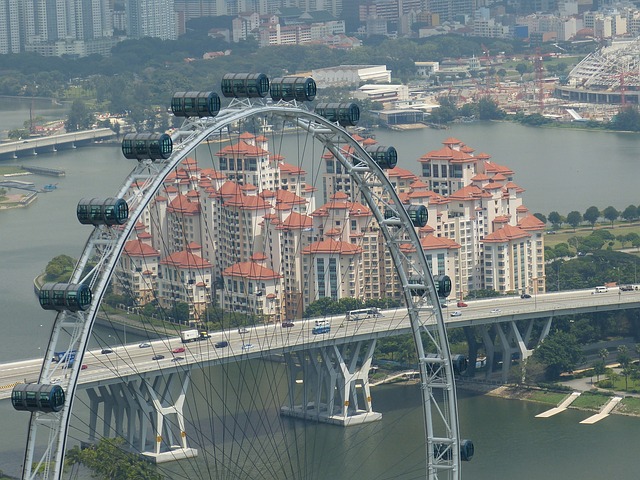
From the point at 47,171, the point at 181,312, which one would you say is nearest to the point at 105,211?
the point at 181,312

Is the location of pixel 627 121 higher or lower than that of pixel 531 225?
lower

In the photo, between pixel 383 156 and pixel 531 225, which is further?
pixel 531 225

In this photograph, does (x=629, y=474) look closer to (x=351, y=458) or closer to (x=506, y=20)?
(x=351, y=458)

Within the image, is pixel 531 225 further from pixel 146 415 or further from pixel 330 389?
pixel 146 415

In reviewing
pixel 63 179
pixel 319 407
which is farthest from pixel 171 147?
pixel 63 179

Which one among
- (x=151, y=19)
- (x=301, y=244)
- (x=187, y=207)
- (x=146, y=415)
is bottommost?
(x=146, y=415)

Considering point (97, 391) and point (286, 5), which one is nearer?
point (97, 391)

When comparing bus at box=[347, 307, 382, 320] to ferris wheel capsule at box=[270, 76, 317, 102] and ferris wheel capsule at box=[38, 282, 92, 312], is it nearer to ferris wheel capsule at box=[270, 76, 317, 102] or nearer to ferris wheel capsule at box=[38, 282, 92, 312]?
ferris wheel capsule at box=[270, 76, 317, 102]

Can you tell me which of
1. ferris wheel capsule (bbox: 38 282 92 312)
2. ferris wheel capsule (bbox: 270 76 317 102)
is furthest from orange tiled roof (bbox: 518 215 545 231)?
ferris wheel capsule (bbox: 38 282 92 312)
